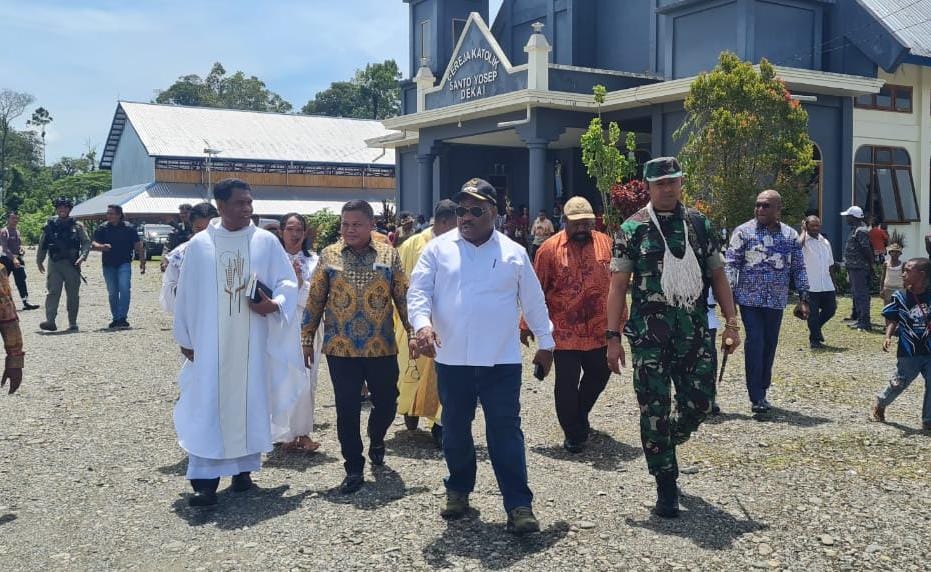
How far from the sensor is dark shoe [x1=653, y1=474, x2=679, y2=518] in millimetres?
5113

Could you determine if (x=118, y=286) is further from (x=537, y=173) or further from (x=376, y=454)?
(x=537, y=173)

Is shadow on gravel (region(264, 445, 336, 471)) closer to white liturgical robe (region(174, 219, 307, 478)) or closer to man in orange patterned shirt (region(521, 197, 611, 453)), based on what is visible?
white liturgical robe (region(174, 219, 307, 478))

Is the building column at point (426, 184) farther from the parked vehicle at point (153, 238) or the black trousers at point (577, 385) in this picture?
the black trousers at point (577, 385)

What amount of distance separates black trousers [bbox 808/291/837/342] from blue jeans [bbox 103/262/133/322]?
9.60 meters

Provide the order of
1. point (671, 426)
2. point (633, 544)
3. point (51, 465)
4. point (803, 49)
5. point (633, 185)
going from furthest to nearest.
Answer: point (803, 49)
point (633, 185)
point (51, 465)
point (671, 426)
point (633, 544)

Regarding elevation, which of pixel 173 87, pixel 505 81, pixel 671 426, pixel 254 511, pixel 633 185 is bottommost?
pixel 254 511

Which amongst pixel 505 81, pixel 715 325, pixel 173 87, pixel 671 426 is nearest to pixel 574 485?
pixel 671 426

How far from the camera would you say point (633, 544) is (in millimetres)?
4742

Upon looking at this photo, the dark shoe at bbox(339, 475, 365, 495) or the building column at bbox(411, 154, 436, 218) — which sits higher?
the building column at bbox(411, 154, 436, 218)

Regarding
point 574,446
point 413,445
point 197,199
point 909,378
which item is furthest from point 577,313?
point 197,199

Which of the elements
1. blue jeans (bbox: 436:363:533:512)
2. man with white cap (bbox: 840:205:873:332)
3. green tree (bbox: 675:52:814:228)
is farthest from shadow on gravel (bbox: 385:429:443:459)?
green tree (bbox: 675:52:814:228)

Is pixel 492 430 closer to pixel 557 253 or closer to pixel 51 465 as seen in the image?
pixel 557 253

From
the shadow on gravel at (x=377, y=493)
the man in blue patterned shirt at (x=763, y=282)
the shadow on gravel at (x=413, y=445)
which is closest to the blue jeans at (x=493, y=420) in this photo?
the shadow on gravel at (x=377, y=493)

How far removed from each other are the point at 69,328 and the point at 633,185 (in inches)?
405
